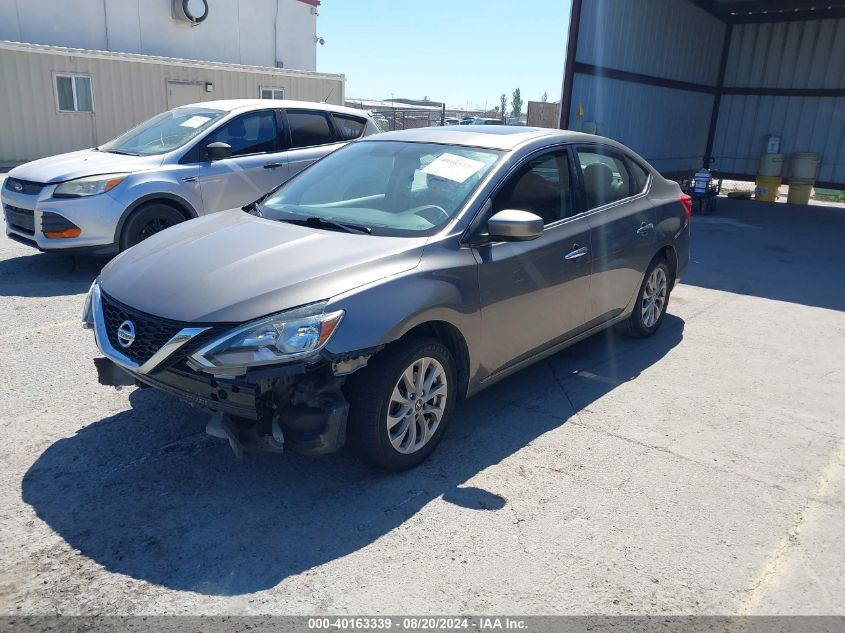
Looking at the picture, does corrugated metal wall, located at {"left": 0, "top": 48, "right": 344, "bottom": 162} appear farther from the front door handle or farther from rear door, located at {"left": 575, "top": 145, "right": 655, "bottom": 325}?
the front door handle

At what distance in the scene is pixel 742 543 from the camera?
10.2 feet

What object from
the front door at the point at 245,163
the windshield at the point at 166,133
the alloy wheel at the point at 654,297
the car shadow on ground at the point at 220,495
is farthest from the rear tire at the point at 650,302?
the windshield at the point at 166,133

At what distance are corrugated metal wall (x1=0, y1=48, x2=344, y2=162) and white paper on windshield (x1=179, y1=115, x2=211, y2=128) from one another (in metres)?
11.0

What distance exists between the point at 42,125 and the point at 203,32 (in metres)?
8.29

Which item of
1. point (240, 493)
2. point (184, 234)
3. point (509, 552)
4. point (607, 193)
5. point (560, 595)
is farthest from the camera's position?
point (607, 193)

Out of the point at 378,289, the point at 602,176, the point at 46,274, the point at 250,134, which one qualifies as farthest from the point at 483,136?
the point at 46,274

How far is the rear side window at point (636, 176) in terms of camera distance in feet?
17.9

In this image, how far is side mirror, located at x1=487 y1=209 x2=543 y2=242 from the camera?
3678 mm

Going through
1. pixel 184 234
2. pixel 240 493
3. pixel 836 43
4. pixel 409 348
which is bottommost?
pixel 240 493

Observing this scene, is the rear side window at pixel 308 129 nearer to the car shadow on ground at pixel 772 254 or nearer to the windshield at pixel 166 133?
the windshield at pixel 166 133

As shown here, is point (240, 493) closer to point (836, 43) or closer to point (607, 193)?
point (607, 193)

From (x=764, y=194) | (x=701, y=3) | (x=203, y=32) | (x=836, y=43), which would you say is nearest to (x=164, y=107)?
(x=203, y=32)

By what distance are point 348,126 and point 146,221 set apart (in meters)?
2.93

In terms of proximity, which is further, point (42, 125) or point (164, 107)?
point (164, 107)
